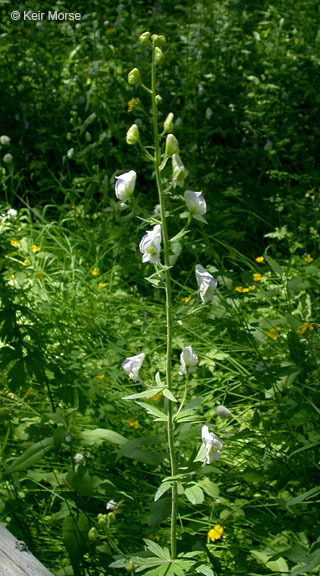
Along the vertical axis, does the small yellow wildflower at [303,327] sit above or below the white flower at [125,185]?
below

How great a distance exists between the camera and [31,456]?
1.73 m

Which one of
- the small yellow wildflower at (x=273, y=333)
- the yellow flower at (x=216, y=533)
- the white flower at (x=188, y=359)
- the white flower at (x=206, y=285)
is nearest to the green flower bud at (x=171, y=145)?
the white flower at (x=206, y=285)

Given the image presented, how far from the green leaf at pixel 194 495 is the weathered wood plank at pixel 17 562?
0.32m

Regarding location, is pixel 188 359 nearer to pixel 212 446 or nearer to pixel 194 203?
pixel 212 446

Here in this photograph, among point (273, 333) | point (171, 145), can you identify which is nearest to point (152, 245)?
point (171, 145)

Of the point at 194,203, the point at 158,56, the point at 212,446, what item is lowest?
the point at 212,446

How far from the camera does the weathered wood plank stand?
1.21 m

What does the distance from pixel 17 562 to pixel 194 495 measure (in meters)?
0.38

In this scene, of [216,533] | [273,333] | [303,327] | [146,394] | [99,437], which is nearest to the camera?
[146,394]

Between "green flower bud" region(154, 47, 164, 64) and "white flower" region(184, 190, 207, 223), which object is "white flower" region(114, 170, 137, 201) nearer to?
"white flower" region(184, 190, 207, 223)

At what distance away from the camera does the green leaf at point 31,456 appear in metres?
1.71

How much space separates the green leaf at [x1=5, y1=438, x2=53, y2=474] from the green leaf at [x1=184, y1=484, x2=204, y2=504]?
1.59 feet

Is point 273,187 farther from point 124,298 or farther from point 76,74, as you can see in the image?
point 76,74

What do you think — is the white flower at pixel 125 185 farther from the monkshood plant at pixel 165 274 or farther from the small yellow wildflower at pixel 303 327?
the small yellow wildflower at pixel 303 327
